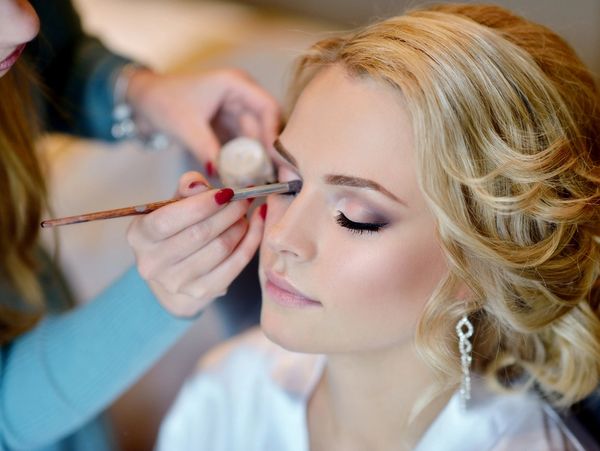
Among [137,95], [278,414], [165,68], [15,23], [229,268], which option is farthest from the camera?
[165,68]

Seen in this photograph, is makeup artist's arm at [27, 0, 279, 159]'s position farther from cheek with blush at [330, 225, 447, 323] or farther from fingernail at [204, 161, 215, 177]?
cheek with blush at [330, 225, 447, 323]

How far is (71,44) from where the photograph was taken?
128cm

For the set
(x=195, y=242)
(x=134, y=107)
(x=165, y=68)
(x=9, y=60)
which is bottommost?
(x=165, y=68)

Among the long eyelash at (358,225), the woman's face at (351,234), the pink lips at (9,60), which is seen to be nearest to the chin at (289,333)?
the woman's face at (351,234)

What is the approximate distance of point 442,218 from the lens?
0.79 metres

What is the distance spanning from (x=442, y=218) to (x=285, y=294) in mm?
176

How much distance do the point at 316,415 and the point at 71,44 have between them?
2.24 ft

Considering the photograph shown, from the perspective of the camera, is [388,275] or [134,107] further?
[134,107]

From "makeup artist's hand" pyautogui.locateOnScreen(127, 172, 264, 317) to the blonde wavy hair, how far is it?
0.19 metres

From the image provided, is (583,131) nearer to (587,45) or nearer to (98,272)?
(587,45)

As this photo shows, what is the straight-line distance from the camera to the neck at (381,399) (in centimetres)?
93

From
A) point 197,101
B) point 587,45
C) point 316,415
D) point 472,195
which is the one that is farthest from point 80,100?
point 587,45

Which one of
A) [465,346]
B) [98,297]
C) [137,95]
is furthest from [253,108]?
[465,346]

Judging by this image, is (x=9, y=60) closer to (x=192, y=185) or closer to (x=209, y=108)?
(x=192, y=185)
